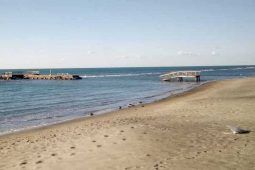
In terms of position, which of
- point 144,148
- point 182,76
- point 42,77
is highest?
point 182,76

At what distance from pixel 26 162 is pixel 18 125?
10974mm

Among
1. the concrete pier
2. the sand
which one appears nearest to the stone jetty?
the concrete pier

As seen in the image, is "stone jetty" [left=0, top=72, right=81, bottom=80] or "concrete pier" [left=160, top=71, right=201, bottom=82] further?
"stone jetty" [left=0, top=72, right=81, bottom=80]

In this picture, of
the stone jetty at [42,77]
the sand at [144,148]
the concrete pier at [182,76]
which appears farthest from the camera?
the stone jetty at [42,77]

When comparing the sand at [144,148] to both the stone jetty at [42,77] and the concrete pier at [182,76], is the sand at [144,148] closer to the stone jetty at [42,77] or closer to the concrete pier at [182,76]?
the concrete pier at [182,76]

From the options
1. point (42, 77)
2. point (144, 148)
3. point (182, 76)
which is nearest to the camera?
point (144, 148)

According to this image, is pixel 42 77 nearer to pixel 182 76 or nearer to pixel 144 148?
pixel 182 76

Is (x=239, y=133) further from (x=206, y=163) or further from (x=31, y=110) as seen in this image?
(x=31, y=110)

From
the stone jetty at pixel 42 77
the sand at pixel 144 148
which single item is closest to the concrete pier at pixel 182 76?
the stone jetty at pixel 42 77

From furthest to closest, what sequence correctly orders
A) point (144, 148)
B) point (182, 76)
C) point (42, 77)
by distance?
point (42, 77)
point (182, 76)
point (144, 148)

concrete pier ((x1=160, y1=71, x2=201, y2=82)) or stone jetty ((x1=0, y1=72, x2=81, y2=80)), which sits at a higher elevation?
concrete pier ((x1=160, y1=71, x2=201, y2=82))

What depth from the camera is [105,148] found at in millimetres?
11398

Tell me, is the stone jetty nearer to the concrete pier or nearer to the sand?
the concrete pier

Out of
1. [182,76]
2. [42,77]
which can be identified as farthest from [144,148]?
[42,77]
